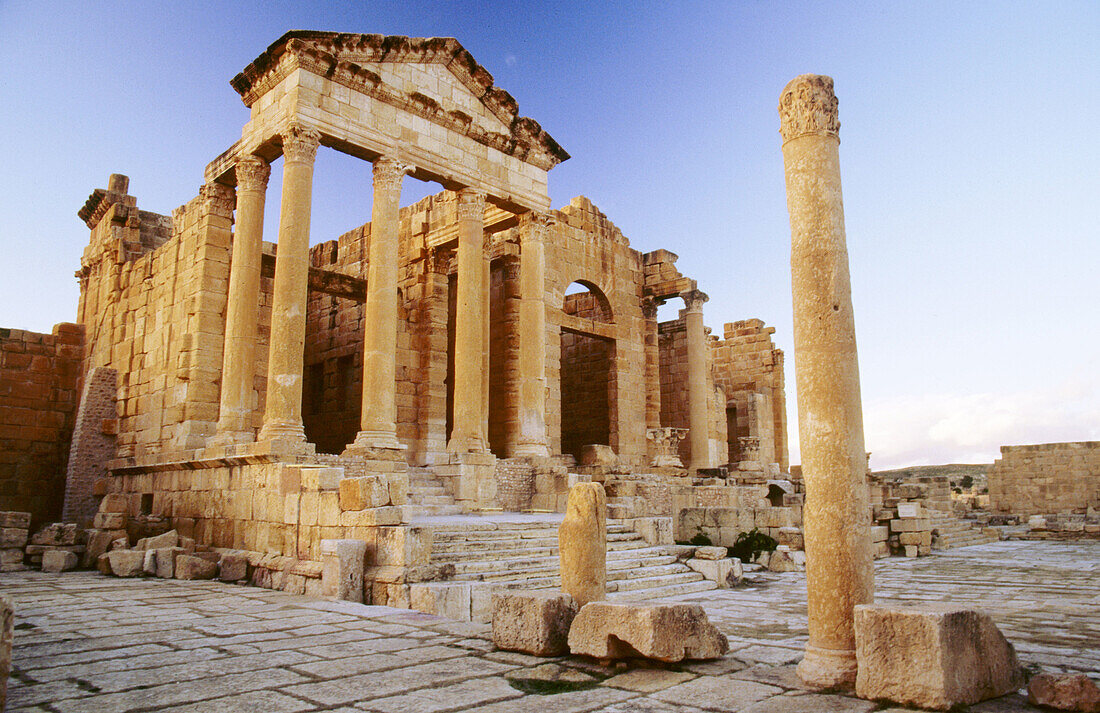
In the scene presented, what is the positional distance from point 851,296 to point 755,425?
20.6 m

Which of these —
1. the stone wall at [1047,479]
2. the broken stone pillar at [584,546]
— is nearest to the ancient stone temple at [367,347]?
the broken stone pillar at [584,546]

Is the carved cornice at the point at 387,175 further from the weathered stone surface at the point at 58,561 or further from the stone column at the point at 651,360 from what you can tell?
the stone column at the point at 651,360

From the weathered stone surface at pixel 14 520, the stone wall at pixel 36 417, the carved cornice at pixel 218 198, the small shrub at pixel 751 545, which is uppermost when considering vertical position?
the carved cornice at pixel 218 198

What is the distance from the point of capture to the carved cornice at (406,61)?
42.7 ft

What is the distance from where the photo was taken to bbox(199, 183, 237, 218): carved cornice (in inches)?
572

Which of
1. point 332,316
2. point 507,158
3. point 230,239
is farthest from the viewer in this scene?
point 332,316

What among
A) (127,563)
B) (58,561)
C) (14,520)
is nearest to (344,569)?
(127,563)

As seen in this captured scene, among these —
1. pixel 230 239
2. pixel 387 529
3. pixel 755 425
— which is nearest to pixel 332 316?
pixel 230 239

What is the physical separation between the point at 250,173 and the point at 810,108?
34.3 ft

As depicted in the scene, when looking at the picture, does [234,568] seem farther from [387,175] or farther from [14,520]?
A: [387,175]

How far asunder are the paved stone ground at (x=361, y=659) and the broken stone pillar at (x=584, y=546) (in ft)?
2.78

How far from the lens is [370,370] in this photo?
13.2 metres

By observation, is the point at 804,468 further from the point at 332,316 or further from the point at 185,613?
the point at 332,316

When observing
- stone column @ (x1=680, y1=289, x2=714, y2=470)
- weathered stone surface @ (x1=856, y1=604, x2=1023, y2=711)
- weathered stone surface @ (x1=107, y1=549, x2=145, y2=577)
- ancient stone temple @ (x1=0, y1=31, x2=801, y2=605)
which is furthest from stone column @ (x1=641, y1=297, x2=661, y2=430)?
weathered stone surface @ (x1=856, y1=604, x2=1023, y2=711)
